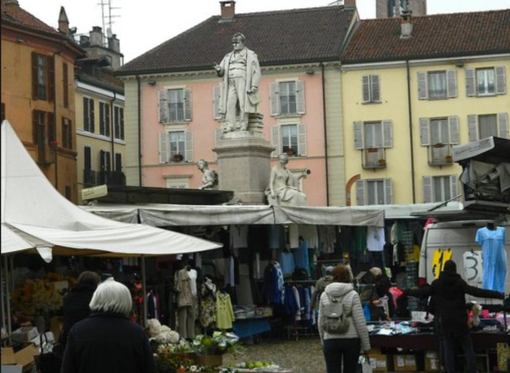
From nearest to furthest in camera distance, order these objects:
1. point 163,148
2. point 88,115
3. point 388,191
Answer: point 388,191, point 163,148, point 88,115

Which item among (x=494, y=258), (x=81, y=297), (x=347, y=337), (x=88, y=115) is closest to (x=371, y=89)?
(x=88, y=115)

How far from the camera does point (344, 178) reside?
5688cm

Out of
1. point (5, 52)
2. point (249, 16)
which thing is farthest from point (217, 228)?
point (249, 16)

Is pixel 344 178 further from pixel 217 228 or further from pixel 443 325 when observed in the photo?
pixel 443 325

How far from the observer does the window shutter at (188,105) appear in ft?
195

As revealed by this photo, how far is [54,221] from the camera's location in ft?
46.5

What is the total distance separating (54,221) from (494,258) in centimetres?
700

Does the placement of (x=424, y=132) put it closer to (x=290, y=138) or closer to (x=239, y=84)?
(x=290, y=138)

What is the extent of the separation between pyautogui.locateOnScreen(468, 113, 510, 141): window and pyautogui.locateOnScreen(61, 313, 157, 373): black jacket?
49339 millimetres

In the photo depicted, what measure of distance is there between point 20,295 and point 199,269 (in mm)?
6994

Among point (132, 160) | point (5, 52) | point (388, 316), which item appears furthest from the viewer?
point (132, 160)

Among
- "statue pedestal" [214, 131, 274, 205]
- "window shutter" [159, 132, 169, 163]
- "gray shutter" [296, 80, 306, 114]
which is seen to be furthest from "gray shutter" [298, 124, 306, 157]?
"statue pedestal" [214, 131, 274, 205]

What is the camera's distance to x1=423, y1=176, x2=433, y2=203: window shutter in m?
55.7

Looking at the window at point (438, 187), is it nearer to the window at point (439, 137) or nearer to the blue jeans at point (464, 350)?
the window at point (439, 137)
